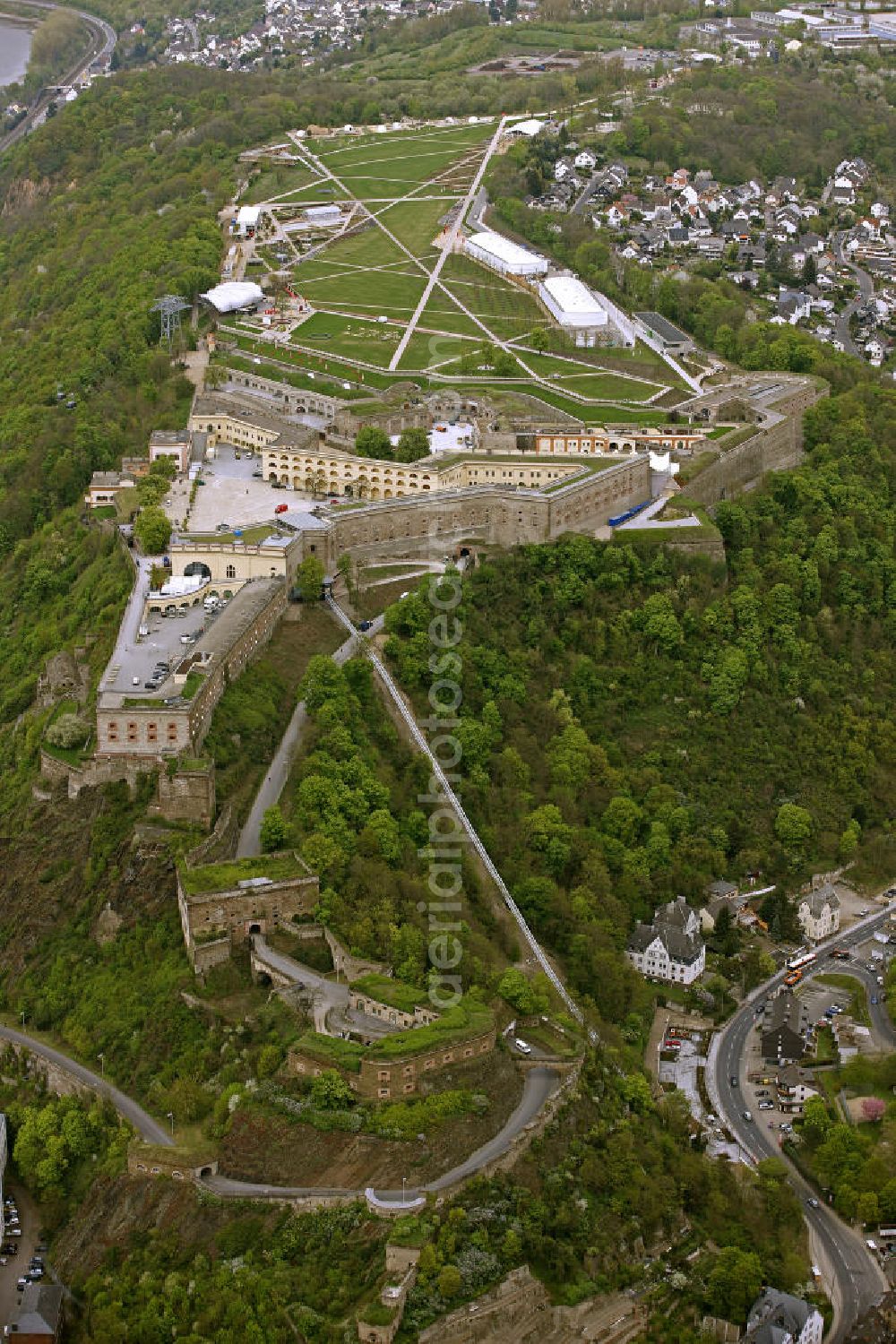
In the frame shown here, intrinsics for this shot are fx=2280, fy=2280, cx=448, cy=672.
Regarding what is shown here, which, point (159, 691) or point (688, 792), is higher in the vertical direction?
point (159, 691)

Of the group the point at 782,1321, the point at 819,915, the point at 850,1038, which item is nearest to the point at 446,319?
the point at 819,915

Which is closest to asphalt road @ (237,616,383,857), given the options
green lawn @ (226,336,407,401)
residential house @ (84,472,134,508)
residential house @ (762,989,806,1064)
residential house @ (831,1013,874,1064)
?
residential house @ (762,989,806,1064)

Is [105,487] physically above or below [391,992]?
above

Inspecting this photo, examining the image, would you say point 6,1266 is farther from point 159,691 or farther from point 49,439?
point 49,439

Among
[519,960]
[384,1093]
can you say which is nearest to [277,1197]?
[384,1093]

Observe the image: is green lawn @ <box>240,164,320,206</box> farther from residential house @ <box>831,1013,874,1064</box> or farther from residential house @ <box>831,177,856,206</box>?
residential house @ <box>831,1013,874,1064</box>

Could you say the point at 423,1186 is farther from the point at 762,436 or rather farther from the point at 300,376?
the point at 300,376

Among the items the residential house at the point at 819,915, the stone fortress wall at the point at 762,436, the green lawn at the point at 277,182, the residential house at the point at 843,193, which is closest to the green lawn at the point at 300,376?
the stone fortress wall at the point at 762,436
